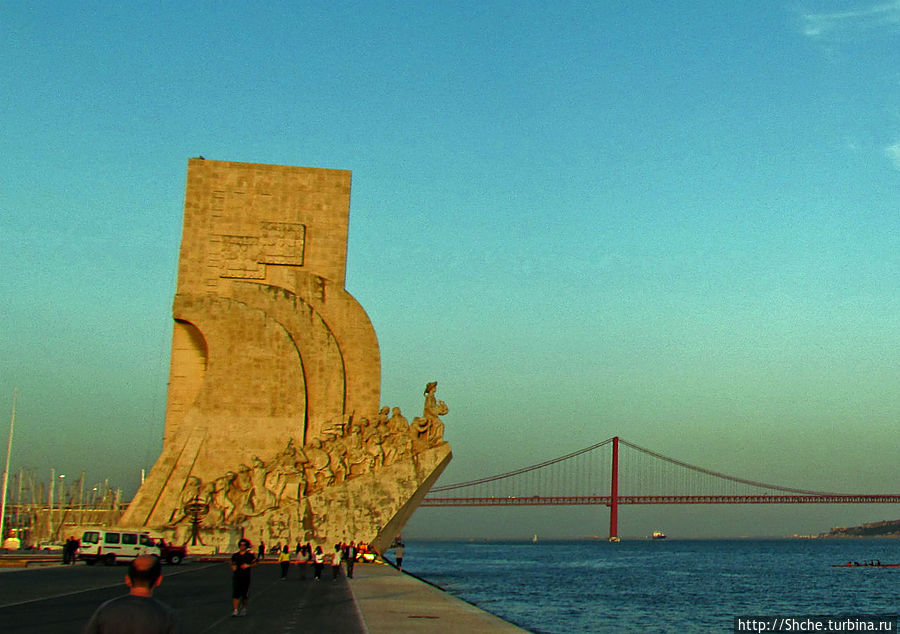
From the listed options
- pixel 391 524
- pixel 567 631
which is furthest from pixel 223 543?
pixel 567 631

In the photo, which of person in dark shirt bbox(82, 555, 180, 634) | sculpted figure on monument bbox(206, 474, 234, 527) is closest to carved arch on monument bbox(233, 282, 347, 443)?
sculpted figure on monument bbox(206, 474, 234, 527)

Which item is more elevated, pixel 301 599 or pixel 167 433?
pixel 167 433

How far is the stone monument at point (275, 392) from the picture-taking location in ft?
66.5

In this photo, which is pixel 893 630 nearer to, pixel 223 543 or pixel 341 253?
pixel 223 543

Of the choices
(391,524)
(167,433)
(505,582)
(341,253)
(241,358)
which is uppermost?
(341,253)

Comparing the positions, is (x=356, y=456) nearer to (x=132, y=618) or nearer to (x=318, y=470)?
(x=318, y=470)

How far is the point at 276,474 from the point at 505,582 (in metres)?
7.91

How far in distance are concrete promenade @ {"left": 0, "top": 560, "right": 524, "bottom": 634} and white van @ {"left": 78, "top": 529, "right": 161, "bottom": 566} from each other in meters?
1.38

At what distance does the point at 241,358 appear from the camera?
22.8m

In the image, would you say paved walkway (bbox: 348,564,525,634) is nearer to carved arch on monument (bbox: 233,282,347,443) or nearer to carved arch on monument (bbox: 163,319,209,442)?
carved arch on monument (bbox: 233,282,347,443)

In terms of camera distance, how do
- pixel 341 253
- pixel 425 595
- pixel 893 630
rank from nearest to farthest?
pixel 425 595 → pixel 893 630 → pixel 341 253

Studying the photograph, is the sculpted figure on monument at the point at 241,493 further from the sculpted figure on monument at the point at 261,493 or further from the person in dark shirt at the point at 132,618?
the person in dark shirt at the point at 132,618

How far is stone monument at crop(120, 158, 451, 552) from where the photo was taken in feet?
66.5

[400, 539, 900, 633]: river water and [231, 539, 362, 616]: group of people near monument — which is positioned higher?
[231, 539, 362, 616]: group of people near monument
